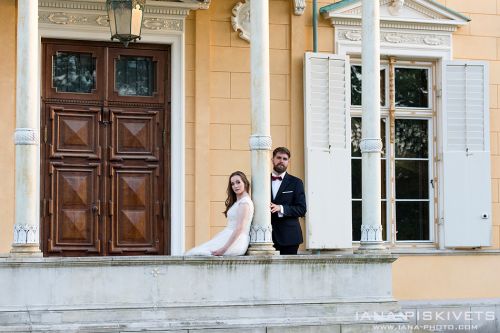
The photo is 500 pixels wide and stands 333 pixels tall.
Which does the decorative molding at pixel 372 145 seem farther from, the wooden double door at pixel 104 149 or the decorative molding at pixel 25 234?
the decorative molding at pixel 25 234

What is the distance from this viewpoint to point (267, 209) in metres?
8.67

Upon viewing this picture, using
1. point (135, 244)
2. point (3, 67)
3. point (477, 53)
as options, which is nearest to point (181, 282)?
point (135, 244)

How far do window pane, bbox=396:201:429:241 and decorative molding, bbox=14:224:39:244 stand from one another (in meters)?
4.66

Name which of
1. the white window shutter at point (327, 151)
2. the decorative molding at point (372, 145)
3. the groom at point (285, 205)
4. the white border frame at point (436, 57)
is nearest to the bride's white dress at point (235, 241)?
the groom at point (285, 205)

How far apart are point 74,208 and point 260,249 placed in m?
2.60

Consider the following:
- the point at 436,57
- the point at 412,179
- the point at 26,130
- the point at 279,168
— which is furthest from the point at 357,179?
the point at 26,130

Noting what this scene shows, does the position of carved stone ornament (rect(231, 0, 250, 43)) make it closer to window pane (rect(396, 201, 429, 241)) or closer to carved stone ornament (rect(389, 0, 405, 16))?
carved stone ornament (rect(389, 0, 405, 16))

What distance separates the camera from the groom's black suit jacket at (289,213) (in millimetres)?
9000

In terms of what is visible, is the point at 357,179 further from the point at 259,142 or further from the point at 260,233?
the point at 260,233

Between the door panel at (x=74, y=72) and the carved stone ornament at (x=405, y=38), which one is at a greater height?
the carved stone ornament at (x=405, y=38)

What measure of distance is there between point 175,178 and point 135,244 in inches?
31.4

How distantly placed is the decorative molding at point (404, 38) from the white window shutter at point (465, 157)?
294 millimetres

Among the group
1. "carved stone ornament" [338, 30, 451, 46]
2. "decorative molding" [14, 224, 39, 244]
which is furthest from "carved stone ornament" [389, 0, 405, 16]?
→ "decorative molding" [14, 224, 39, 244]

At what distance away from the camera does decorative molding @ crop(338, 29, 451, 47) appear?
1116 cm
